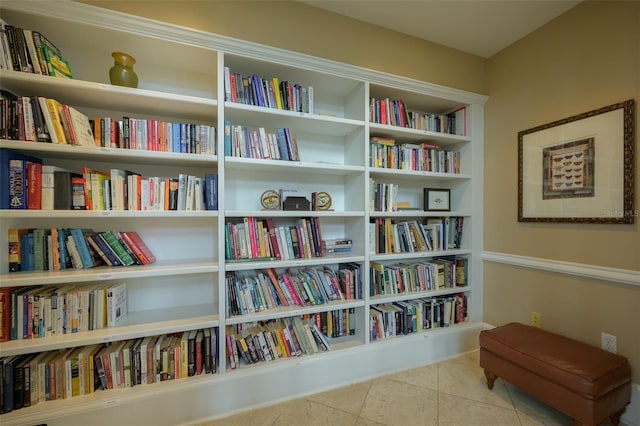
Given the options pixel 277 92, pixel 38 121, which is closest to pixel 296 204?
pixel 277 92

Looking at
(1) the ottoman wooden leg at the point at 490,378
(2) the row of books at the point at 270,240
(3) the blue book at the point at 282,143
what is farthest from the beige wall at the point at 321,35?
(1) the ottoman wooden leg at the point at 490,378

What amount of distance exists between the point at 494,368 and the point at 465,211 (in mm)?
1224

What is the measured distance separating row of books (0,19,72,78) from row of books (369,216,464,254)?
2.08 meters

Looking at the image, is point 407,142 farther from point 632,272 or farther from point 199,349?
point 199,349

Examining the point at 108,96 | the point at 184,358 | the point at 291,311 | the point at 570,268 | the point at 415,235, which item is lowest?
the point at 184,358

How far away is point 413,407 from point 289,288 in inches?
41.8

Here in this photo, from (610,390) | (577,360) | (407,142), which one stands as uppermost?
(407,142)

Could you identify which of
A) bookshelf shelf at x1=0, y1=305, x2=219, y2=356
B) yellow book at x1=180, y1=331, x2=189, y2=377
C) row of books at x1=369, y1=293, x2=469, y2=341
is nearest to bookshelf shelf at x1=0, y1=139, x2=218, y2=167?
bookshelf shelf at x1=0, y1=305, x2=219, y2=356

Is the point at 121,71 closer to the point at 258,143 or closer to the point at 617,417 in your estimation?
the point at 258,143

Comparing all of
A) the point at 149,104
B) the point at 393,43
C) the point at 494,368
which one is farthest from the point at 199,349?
the point at 393,43

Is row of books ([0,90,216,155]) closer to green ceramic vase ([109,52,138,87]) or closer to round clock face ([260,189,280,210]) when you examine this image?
green ceramic vase ([109,52,138,87])

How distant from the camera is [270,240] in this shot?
5.34 feet

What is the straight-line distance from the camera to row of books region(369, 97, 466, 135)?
1906 millimetres

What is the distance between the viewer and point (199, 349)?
1453mm
